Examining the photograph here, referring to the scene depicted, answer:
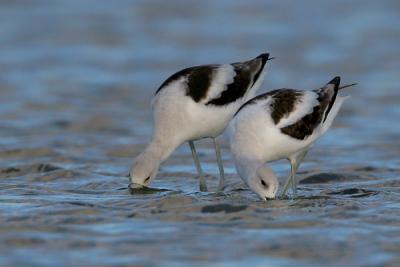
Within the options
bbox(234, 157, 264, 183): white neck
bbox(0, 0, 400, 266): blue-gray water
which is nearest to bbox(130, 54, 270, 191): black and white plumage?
bbox(0, 0, 400, 266): blue-gray water

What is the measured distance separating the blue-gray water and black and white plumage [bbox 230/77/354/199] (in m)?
0.30

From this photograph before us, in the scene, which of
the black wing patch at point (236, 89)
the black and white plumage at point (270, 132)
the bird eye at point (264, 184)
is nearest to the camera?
the bird eye at point (264, 184)

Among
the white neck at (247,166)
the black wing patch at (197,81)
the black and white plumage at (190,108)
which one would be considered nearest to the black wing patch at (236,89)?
the black and white plumage at (190,108)

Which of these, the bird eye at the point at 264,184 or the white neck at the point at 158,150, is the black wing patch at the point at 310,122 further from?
the white neck at the point at 158,150

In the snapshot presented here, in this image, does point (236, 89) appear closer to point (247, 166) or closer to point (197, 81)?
point (197, 81)

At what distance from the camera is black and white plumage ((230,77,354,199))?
9906mm

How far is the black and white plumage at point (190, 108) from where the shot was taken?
1107 centimetres

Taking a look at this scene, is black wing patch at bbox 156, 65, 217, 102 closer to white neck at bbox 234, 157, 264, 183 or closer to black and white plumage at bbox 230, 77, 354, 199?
black and white plumage at bbox 230, 77, 354, 199

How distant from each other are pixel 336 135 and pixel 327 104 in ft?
11.9

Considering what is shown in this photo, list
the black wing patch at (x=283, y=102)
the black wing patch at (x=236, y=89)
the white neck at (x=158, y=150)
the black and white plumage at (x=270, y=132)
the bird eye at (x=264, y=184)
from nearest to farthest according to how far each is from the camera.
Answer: the bird eye at (x=264, y=184) < the black and white plumage at (x=270, y=132) < the black wing patch at (x=283, y=102) < the white neck at (x=158, y=150) < the black wing patch at (x=236, y=89)

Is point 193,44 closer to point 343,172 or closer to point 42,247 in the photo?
point 343,172

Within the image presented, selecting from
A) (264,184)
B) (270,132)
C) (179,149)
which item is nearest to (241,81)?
(270,132)

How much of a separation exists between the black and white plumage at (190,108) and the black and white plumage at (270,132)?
0.72 metres

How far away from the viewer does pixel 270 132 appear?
33.4 ft
